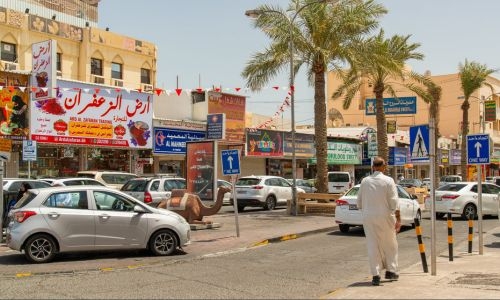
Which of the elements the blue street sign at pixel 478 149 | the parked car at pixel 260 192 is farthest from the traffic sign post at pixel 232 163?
the parked car at pixel 260 192

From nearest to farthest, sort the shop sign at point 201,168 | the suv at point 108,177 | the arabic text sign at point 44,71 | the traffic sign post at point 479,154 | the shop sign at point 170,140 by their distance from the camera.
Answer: the traffic sign post at point 479,154 < the shop sign at point 201,168 < the suv at point 108,177 < the arabic text sign at point 44,71 < the shop sign at point 170,140

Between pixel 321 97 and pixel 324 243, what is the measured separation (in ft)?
35.6

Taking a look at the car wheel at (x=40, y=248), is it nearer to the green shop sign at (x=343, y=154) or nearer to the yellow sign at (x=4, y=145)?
the yellow sign at (x=4, y=145)

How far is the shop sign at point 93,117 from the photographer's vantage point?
26.5 metres

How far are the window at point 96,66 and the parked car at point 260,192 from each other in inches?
551

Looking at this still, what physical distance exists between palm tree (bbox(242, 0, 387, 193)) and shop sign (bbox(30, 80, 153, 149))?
347 inches

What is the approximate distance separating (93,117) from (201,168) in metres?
11.1

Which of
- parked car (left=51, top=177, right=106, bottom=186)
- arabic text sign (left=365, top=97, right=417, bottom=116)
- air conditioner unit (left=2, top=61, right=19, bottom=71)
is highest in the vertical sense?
air conditioner unit (left=2, top=61, right=19, bottom=71)

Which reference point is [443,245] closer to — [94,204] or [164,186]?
[94,204]

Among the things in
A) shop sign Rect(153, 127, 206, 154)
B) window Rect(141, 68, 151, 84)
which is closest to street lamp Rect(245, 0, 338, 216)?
shop sign Rect(153, 127, 206, 154)

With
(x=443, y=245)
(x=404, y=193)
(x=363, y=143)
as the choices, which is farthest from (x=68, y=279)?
(x=363, y=143)

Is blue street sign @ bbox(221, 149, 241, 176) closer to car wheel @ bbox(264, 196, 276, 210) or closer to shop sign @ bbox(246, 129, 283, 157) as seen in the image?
Answer: car wheel @ bbox(264, 196, 276, 210)

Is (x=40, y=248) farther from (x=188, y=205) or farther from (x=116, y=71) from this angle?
(x=116, y=71)

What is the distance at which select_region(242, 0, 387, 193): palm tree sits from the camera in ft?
80.7
